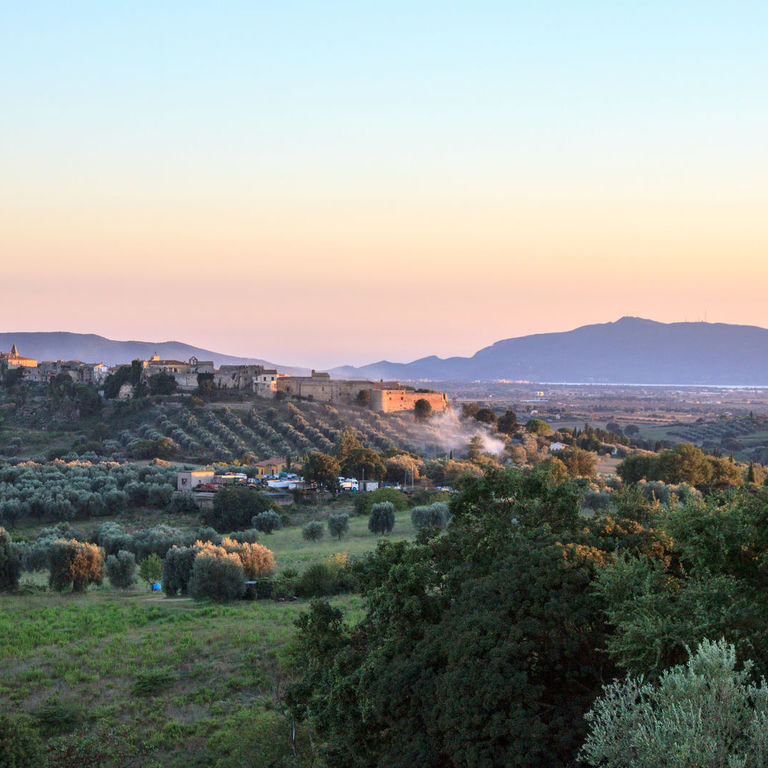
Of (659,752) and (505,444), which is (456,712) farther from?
(505,444)

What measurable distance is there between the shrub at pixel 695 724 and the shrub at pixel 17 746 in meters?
10.2

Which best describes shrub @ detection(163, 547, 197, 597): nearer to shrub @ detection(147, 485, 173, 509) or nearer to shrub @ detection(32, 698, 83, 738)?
shrub @ detection(32, 698, 83, 738)

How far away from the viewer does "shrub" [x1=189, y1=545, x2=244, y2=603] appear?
2905 centimetres

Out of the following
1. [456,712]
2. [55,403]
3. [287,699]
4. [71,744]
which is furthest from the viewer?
[55,403]

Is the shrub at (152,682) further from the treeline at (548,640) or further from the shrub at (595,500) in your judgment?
the shrub at (595,500)

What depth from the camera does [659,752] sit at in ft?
25.8


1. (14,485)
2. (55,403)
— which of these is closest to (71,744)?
(14,485)

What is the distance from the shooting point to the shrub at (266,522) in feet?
149

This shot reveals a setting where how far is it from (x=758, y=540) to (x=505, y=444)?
71.1m

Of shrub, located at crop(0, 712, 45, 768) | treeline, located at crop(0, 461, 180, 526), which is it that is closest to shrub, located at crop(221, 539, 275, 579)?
shrub, located at crop(0, 712, 45, 768)

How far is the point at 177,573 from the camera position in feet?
102

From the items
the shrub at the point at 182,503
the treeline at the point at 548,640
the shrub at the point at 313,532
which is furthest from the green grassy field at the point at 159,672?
the shrub at the point at 182,503

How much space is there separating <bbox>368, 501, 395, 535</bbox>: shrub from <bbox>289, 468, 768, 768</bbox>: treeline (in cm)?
2686

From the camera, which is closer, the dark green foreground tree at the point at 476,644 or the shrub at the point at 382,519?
the dark green foreground tree at the point at 476,644
